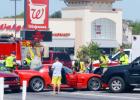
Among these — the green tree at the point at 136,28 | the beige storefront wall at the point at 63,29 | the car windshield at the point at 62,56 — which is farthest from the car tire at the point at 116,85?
the green tree at the point at 136,28

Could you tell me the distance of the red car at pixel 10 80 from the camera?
28939mm

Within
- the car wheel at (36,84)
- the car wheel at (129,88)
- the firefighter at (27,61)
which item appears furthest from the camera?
the firefighter at (27,61)

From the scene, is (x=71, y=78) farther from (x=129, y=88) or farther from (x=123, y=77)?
(x=129, y=88)

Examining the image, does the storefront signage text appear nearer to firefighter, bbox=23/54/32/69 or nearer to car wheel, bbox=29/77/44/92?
firefighter, bbox=23/54/32/69

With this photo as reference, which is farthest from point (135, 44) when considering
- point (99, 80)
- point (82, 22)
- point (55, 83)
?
point (82, 22)

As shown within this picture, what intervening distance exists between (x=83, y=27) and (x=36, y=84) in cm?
6280

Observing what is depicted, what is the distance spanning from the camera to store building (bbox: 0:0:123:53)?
92.6 metres

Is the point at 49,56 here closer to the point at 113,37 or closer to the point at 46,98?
the point at 46,98

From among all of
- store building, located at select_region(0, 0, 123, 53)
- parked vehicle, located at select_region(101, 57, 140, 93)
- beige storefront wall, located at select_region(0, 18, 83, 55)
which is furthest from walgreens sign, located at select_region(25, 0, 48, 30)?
parked vehicle, located at select_region(101, 57, 140, 93)

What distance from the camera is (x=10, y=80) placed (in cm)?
2916

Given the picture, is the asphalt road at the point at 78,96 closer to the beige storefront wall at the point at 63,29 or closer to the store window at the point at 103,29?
the beige storefront wall at the point at 63,29

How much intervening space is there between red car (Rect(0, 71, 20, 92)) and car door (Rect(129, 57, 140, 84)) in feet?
15.5

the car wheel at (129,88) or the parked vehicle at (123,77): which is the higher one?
the parked vehicle at (123,77)

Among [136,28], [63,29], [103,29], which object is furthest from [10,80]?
[136,28]
